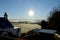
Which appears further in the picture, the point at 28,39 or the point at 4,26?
the point at 4,26

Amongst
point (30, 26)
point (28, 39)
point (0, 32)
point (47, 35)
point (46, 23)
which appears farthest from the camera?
point (30, 26)

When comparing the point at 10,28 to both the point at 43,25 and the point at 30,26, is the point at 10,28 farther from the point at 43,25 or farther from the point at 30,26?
the point at 43,25

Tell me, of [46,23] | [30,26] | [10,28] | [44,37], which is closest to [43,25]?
[46,23]

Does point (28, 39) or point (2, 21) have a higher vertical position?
point (2, 21)

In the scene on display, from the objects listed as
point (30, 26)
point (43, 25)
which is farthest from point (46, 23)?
point (30, 26)

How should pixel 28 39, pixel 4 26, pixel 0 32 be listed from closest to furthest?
pixel 28 39 → pixel 0 32 → pixel 4 26

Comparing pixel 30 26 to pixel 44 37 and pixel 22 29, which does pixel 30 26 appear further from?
pixel 44 37

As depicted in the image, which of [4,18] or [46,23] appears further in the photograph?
[4,18]

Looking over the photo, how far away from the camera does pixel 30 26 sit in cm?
3372

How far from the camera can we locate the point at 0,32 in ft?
95.5

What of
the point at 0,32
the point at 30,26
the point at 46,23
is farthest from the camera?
the point at 30,26

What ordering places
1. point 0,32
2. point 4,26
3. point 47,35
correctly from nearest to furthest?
point 47,35 → point 0,32 → point 4,26

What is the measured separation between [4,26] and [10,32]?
2.14 metres

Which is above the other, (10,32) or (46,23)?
(46,23)
